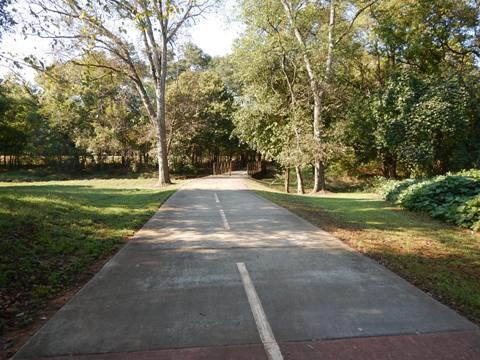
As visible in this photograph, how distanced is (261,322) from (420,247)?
5182 millimetres

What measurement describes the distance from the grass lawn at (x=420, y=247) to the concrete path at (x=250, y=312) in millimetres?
400

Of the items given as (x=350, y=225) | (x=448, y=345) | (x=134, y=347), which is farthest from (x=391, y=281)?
(x=350, y=225)

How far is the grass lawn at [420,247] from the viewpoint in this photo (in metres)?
4.81

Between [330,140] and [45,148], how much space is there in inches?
1529

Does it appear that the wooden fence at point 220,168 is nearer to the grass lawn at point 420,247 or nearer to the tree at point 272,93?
the tree at point 272,93

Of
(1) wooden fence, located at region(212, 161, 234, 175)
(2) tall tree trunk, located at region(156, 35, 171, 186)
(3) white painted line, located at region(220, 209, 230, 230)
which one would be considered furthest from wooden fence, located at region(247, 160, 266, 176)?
(3) white painted line, located at region(220, 209, 230, 230)

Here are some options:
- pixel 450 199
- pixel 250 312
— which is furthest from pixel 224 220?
pixel 450 199

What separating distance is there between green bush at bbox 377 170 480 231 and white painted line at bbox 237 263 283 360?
738 centimetres

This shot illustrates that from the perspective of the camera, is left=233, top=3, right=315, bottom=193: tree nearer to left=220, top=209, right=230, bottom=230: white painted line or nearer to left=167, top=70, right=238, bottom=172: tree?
left=167, top=70, right=238, bottom=172: tree

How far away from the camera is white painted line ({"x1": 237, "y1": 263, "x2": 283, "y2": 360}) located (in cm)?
318

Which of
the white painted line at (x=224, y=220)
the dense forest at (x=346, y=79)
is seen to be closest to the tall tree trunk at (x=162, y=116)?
the dense forest at (x=346, y=79)

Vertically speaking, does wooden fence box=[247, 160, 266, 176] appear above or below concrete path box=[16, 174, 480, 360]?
above

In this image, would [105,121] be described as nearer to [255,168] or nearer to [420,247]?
[255,168]

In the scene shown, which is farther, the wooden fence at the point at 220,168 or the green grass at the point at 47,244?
the wooden fence at the point at 220,168
